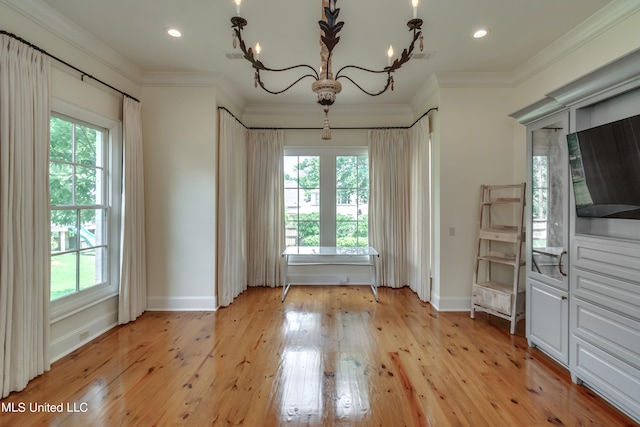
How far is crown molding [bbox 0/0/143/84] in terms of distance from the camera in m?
2.25

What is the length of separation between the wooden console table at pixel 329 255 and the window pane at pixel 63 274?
231 cm

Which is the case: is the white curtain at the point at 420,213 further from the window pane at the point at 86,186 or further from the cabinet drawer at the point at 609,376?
the window pane at the point at 86,186

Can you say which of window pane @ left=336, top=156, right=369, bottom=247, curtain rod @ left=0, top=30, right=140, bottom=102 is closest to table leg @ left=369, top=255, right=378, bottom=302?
window pane @ left=336, top=156, right=369, bottom=247

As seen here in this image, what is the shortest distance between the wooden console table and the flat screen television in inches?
91.5

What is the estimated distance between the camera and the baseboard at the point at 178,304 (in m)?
3.65

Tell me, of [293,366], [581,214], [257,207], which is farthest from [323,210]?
[581,214]

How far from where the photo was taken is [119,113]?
10.7 feet

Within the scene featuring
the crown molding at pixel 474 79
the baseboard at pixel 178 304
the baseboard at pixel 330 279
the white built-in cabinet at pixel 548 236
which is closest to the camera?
the white built-in cabinet at pixel 548 236

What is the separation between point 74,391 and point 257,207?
307 centimetres

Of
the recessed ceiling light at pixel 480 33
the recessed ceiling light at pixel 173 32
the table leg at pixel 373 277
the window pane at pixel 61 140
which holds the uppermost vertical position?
the recessed ceiling light at pixel 480 33

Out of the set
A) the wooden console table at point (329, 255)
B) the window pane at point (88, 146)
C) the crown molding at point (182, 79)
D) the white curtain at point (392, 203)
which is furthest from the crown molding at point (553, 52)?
the window pane at point (88, 146)

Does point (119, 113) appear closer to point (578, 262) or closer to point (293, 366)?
point (293, 366)

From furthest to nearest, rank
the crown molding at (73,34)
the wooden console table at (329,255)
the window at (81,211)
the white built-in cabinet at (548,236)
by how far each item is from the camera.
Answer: the wooden console table at (329,255) < the window at (81,211) < the white built-in cabinet at (548,236) < the crown molding at (73,34)

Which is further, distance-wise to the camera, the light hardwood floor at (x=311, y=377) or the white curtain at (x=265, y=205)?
the white curtain at (x=265, y=205)
